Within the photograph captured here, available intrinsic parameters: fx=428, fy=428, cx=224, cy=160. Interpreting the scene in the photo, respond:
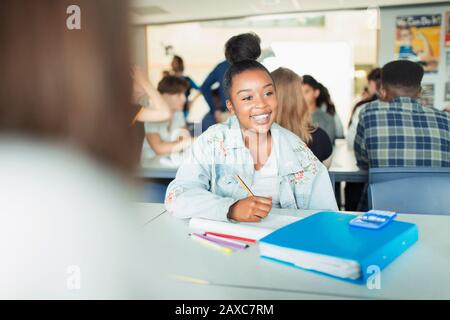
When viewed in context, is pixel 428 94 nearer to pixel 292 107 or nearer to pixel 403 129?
pixel 403 129

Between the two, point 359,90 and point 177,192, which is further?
point 359,90

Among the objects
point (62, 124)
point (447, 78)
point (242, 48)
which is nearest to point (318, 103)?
point (242, 48)

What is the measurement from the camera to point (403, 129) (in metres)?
1.71

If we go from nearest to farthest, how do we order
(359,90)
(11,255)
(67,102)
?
(67,102)
(11,255)
(359,90)

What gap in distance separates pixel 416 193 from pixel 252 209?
58 centimetres

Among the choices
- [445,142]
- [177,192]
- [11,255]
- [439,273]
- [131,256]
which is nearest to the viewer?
[11,255]

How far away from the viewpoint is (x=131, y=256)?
55 centimetres

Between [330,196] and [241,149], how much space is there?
264 mm

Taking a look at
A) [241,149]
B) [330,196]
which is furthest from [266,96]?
[330,196]

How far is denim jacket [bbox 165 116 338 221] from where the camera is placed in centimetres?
107

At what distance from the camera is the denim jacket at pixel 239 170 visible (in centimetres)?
107

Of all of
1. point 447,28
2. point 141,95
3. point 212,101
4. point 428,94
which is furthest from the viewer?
point 428,94

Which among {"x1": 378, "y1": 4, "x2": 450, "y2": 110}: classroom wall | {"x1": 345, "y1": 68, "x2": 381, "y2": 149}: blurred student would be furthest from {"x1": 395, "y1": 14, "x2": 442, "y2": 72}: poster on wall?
{"x1": 345, "y1": 68, "x2": 381, "y2": 149}: blurred student
